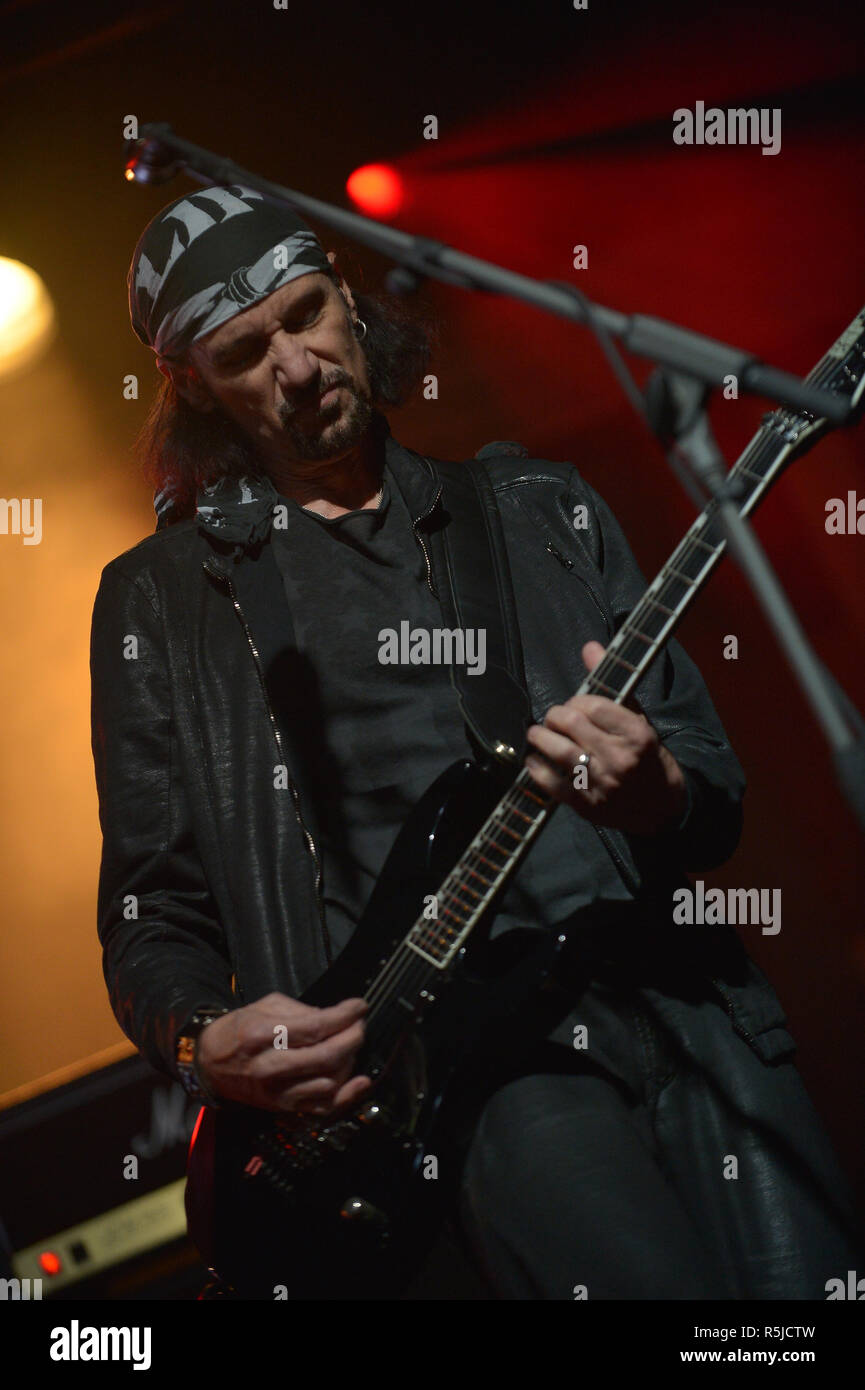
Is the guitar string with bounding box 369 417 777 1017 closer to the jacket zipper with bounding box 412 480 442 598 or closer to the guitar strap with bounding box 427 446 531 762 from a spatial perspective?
the guitar strap with bounding box 427 446 531 762

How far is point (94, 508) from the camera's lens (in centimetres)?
377

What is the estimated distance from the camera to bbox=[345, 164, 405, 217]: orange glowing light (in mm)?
3463

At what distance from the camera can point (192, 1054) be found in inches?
62.9

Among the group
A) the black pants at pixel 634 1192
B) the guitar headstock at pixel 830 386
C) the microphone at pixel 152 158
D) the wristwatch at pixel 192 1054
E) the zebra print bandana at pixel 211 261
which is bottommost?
the black pants at pixel 634 1192

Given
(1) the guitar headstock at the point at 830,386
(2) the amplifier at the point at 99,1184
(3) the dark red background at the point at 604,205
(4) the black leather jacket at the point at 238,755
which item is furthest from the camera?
(3) the dark red background at the point at 604,205

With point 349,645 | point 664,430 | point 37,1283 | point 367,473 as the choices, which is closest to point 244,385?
point 367,473

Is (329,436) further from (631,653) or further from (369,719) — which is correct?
(631,653)

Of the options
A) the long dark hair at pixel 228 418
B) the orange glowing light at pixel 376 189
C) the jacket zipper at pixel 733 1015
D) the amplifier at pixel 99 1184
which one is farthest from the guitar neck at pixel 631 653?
the orange glowing light at pixel 376 189

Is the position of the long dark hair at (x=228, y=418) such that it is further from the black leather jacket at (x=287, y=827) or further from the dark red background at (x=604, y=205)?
the dark red background at (x=604, y=205)

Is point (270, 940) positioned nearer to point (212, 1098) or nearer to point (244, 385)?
point (212, 1098)

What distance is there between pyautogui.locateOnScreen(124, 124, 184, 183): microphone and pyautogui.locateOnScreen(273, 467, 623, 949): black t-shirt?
786 millimetres

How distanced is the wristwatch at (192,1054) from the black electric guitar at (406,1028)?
0.16 feet

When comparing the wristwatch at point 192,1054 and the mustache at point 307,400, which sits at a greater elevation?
the mustache at point 307,400

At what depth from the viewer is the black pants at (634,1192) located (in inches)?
52.2
